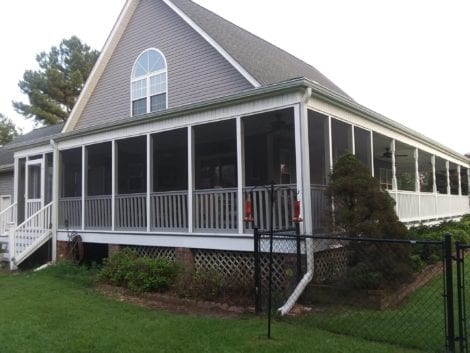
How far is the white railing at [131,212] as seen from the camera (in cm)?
1183

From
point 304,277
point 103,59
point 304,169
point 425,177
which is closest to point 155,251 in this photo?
point 304,277

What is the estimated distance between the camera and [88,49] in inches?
1474

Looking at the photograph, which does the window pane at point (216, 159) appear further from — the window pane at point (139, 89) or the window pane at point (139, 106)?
the window pane at point (139, 89)

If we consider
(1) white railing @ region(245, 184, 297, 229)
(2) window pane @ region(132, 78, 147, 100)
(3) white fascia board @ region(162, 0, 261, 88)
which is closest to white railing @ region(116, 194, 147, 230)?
(2) window pane @ region(132, 78, 147, 100)

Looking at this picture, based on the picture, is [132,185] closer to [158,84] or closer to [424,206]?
[158,84]

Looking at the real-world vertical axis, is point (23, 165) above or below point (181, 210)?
above

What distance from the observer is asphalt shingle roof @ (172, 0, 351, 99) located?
11398 mm

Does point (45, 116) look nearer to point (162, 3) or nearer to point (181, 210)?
point (162, 3)

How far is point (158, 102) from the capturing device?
43.4 ft


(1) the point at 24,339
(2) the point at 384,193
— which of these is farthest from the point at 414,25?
(1) the point at 24,339

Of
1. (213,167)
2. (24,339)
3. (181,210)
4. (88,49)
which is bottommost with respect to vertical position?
(24,339)

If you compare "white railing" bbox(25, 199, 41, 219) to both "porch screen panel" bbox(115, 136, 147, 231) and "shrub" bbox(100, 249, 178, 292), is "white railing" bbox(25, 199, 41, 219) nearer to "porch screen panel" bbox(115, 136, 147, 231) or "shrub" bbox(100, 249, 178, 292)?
"porch screen panel" bbox(115, 136, 147, 231)

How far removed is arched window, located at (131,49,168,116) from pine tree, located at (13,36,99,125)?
2235 centimetres

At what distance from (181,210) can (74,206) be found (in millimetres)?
4202
